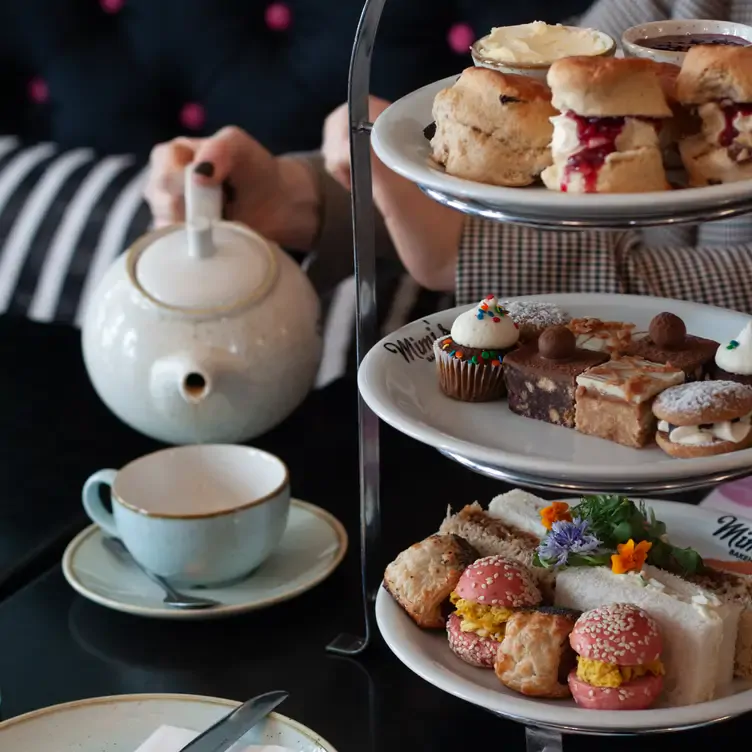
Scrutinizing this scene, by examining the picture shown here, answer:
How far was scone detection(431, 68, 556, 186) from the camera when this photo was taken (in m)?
0.59

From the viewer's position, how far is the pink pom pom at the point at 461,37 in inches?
64.7

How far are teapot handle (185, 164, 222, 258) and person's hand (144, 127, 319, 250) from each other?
0.04ft

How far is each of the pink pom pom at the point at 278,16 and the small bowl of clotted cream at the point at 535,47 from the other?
116 centimetres

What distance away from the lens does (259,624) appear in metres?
0.84

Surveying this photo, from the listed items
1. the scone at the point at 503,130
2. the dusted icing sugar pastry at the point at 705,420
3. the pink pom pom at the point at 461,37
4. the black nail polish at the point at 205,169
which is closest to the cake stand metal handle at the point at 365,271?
the scone at the point at 503,130

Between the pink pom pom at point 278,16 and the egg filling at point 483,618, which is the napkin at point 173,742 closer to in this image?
the egg filling at point 483,618

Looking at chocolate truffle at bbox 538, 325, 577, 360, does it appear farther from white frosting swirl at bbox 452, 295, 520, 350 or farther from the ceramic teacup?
the ceramic teacup

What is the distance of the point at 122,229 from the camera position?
1.65 m

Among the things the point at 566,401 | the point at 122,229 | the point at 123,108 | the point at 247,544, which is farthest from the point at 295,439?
the point at 123,108

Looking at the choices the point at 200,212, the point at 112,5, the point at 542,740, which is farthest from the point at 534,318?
the point at 112,5

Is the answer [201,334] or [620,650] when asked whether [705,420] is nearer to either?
[620,650]

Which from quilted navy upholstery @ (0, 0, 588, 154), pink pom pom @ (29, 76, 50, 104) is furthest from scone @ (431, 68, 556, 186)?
pink pom pom @ (29, 76, 50, 104)

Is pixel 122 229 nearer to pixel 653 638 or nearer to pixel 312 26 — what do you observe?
pixel 312 26

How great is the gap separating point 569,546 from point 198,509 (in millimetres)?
336
